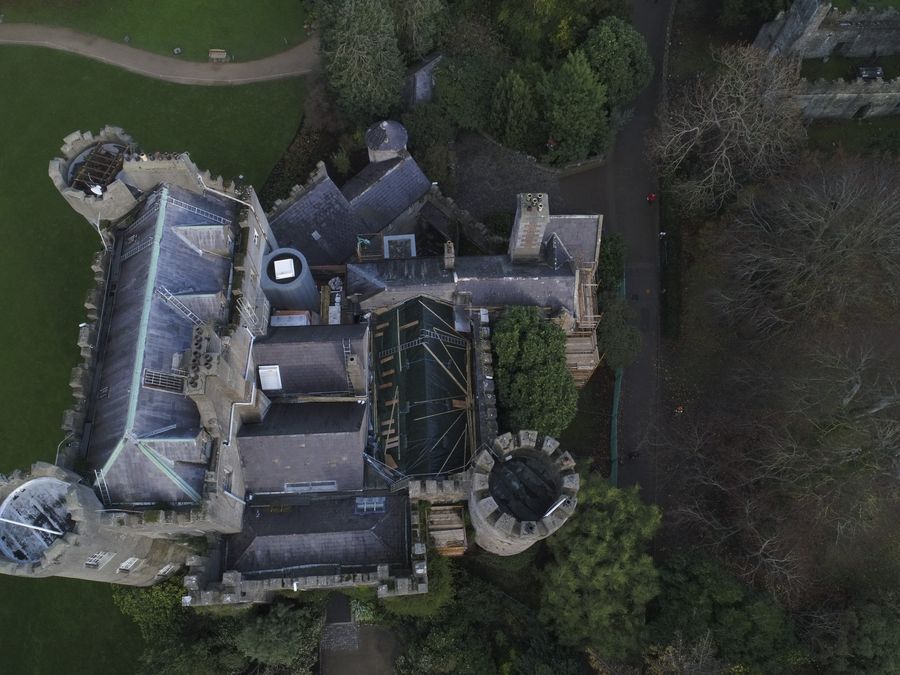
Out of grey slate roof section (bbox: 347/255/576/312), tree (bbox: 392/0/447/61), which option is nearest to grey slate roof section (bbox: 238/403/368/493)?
grey slate roof section (bbox: 347/255/576/312)

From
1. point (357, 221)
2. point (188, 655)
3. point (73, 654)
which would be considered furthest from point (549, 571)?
point (73, 654)

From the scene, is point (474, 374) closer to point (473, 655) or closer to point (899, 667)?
point (473, 655)

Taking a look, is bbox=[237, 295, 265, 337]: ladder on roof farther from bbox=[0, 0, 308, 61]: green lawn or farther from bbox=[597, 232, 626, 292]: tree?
bbox=[0, 0, 308, 61]: green lawn

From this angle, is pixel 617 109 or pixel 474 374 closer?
→ pixel 474 374

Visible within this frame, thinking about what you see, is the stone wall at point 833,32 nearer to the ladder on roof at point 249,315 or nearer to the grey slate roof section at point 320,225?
the grey slate roof section at point 320,225

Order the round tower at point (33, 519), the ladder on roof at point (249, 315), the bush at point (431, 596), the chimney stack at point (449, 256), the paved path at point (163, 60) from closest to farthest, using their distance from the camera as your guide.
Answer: the round tower at point (33, 519) → the ladder on roof at point (249, 315) → the bush at point (431, 596) → the chimney stack at point (449, 256) → the paved path at point (163, 60)

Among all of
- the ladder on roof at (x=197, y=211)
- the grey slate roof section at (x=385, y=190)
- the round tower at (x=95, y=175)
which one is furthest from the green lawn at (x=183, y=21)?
the ladder on roof at (x=197, y=211)
